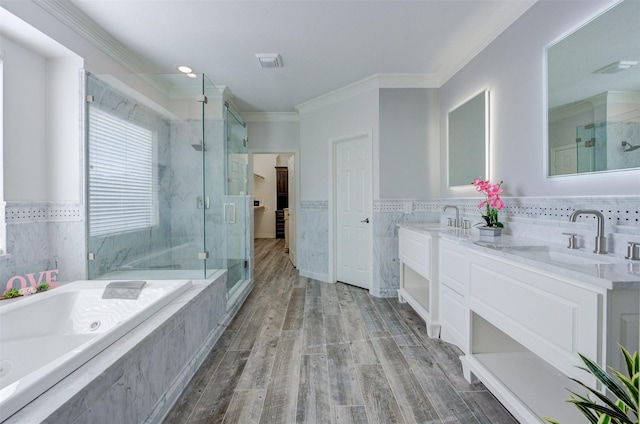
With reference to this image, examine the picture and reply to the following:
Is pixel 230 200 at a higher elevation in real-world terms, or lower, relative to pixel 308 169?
lower

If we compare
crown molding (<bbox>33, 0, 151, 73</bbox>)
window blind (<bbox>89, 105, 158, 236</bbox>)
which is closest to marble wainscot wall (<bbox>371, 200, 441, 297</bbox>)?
window blind (<bbox>89, 105, 158, 236</bbox>)

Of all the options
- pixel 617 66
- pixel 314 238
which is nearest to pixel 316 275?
pixel 314 238

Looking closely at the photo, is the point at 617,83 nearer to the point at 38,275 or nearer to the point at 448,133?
the point at 448,133

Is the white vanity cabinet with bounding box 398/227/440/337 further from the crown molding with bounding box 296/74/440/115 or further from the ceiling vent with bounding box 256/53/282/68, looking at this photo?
the ceiling vent with bounding box 256/53/282/68

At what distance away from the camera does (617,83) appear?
135 cm

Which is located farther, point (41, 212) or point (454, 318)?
point (41, 212)

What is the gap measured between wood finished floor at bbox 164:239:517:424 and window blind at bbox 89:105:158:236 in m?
1.32

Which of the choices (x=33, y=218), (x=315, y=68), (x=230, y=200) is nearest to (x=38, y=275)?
(x=33, y=218)

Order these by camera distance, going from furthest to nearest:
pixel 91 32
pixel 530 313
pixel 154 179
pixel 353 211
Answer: pixel 353 211 < pixel 154 179 < pixel 91 32 < pixel 530 313

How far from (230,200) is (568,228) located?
Result: 2.93 meters

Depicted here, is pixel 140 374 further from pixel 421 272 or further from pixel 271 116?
pixel 271 116

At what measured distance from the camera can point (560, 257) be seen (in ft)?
4.64

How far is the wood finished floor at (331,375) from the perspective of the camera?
1.46 meters

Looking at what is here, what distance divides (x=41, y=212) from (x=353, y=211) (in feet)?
9.78
